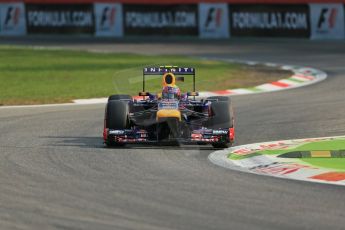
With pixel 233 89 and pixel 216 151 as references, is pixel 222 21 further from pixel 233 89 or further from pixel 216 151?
pixel 216 151

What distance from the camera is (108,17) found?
1864 inches

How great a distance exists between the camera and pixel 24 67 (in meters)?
32.2

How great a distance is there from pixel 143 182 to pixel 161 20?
35.2m

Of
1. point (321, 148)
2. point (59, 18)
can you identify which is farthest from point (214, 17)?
point (321, 148)

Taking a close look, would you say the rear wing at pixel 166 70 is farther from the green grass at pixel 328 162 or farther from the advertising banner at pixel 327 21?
the advertising banner at pixel 327 21

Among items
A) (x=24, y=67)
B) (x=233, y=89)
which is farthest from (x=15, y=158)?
(x=24, y=67)

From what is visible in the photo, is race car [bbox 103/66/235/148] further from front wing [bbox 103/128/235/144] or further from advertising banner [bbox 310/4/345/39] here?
advertising banner [bbox 310/4/345/39]

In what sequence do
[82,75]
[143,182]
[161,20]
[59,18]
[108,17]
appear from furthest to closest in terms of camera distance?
[59,18] → [108,17] → [161,20] → [82,75] → [143,182]

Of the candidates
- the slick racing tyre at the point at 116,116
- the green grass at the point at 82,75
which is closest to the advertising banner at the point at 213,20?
the green grass at the point at 82,75

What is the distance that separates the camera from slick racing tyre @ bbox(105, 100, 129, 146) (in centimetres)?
1516

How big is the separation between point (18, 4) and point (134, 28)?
5.95 meters

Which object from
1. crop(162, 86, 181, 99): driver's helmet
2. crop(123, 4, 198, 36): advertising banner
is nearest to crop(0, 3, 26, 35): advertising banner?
crop(123, 4, 198, 36): advertising banner

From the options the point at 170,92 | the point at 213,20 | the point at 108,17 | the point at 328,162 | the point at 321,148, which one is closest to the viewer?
the point at 328,162

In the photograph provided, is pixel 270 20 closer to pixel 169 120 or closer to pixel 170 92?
pixel 170 92
